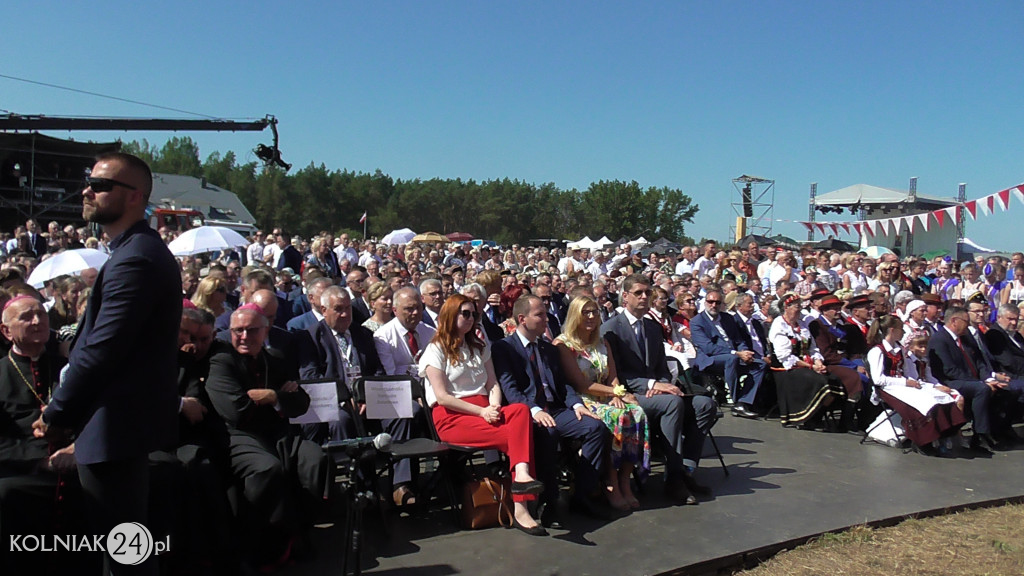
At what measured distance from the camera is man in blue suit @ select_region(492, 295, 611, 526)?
4441mm

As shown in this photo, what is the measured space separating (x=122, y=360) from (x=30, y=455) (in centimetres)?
136

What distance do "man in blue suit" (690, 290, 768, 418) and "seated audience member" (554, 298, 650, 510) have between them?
9.33ft

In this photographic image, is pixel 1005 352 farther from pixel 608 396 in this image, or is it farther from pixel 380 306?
pixel 380 306

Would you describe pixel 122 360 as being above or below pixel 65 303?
below

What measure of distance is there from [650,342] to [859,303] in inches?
144

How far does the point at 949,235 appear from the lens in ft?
109

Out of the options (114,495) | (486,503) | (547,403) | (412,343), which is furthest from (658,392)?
(114,495)

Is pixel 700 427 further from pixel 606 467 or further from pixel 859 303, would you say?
pixel 859 303

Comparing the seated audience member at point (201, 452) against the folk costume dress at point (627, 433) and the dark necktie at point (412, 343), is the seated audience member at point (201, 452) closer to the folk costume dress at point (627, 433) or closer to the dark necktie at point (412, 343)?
the dark necktie at point (412, 343)

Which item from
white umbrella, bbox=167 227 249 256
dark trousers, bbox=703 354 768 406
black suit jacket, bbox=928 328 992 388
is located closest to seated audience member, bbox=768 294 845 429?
dark trousers, bbox=703 354 768 406

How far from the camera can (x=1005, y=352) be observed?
761 centimetres

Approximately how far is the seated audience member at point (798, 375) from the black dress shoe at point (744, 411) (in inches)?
11.6

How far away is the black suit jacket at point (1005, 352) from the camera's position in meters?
7.54

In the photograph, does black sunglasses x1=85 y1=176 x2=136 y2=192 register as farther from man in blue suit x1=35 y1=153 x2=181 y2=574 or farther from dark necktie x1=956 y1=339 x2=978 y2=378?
dark necktie x1=956 y1=339 x2=978 y2=378
